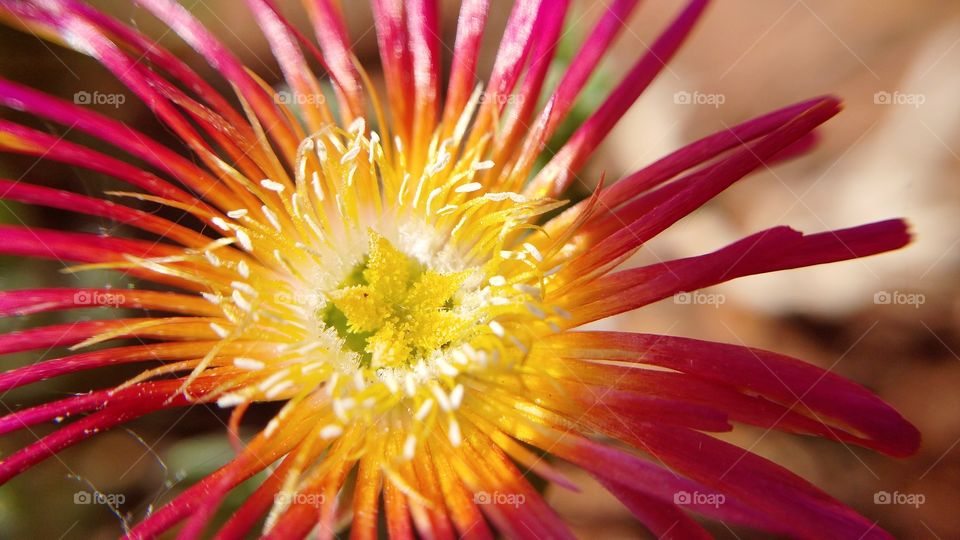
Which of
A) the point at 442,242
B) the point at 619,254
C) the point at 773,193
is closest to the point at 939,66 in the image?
the point at 773,193

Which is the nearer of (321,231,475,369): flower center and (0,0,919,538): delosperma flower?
(0,0,919,538): delosperma flower

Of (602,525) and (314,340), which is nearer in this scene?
(314,340)

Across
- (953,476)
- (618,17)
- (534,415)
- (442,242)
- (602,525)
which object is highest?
(618,17)

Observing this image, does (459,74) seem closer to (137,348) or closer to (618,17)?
(618,17)

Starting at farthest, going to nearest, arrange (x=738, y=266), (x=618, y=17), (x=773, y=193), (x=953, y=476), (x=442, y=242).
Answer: (x=773, y=193), (x=953, y=476), (x=442, y=242), (x=618, y=17), (x=738, y=266)

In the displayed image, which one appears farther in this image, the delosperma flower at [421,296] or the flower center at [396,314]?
the flower center at [396,314]
